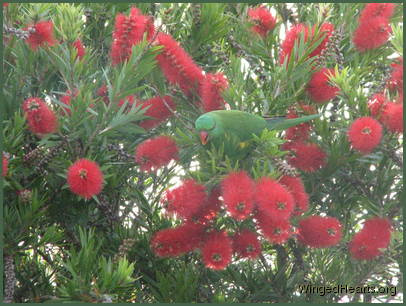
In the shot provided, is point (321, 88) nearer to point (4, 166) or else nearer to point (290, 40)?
point (290, 40)

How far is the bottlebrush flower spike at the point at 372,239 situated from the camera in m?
1.63

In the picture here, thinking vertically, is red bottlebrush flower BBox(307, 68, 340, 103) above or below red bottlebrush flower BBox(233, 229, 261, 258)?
above

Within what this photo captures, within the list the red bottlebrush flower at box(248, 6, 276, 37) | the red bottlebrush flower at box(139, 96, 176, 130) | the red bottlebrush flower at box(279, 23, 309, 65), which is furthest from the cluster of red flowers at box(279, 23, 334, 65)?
the red bottlebrush flower at box(139, 96, 176, 130)

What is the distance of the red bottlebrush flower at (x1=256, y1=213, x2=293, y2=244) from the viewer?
1.39 metres

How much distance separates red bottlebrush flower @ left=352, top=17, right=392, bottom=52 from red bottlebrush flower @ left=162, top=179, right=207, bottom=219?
72cm

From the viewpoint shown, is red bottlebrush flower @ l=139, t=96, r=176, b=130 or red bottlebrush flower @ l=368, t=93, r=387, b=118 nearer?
red bottlebrush flower @ l=368, t=93, r=387, b=118

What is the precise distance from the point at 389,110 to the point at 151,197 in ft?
2.60

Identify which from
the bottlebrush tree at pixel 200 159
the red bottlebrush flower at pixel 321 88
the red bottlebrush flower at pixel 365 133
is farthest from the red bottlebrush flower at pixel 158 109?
the red bottlebrush flower at pixel 365 133

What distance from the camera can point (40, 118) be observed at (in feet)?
4.99

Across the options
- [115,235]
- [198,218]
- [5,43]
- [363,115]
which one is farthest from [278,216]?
[5,43]

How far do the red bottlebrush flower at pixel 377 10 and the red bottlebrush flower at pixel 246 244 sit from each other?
712mm

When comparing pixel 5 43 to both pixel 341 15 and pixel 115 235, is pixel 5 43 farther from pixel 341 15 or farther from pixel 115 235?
A: pixel 341 15

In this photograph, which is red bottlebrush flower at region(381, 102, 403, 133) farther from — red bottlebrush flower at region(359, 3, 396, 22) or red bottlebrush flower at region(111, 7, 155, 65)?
red bottlebrush flower at region(111, 7, 155, 65)

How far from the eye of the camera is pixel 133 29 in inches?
65.6
